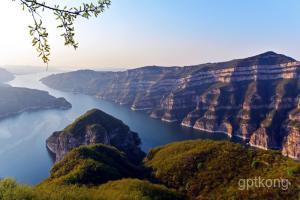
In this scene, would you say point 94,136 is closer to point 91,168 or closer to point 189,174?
point 91,168

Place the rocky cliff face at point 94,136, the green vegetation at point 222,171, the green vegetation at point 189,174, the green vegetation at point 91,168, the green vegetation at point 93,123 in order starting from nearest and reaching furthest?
the green vegetation at point 189,174 → the green vegetation at point 222,171 → the green vegetation at point 91,168 → the rocky cliff face at point 94,136 → the green vegetation at point 93,123

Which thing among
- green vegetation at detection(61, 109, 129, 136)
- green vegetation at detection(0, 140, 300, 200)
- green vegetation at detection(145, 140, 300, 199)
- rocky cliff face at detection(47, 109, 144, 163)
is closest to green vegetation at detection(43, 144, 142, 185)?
green vegetation at detection(0, 140, 300, 200)

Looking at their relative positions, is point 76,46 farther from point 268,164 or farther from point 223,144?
point 223,144

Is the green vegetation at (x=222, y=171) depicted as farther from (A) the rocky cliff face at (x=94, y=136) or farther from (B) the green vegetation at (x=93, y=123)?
(B) the green vegetation at (x=93, y=123)

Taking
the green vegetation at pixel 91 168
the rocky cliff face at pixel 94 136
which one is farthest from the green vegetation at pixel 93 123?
the green vegetation at pixel 91 168

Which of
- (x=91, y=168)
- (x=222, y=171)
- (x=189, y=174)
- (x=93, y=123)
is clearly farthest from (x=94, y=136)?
(x=222, y=171)

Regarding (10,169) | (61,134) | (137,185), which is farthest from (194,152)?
(61,134)

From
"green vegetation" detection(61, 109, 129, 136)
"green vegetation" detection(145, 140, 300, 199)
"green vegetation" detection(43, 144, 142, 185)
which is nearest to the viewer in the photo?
"green vegetation" detection(145, 140, 300, 199)

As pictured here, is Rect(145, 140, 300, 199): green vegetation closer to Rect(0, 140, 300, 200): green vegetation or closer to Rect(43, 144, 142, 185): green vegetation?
Rect(0, 140, 300, 200): green vegetation
